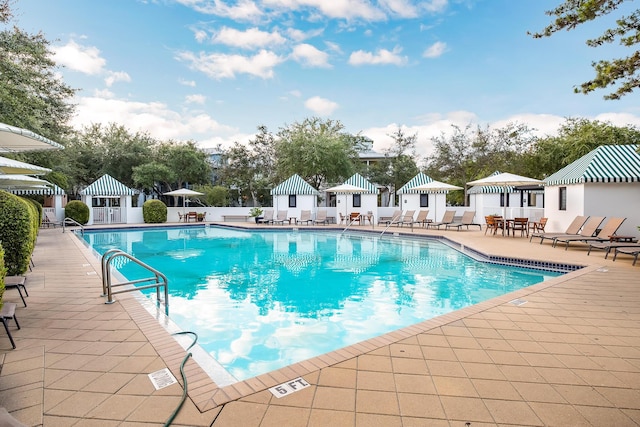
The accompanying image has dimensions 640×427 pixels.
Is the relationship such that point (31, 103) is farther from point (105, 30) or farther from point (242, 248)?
point (242, 248)

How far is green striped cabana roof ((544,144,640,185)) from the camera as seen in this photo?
11852 millimetres

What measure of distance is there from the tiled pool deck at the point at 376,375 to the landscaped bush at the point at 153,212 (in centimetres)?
2016

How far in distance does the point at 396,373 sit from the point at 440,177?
97.0ft

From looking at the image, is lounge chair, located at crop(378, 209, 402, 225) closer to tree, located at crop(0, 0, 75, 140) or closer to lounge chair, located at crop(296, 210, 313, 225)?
lounge chair, located at crop(296, 210, 313, 225)

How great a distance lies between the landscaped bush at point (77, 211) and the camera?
2131 centimetres

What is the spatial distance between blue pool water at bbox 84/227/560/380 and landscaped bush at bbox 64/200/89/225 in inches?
376

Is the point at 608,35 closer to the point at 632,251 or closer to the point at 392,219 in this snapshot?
the point at 632,251

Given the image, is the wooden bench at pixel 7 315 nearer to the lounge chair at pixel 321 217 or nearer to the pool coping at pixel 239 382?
the pool coping at pixel 239 382

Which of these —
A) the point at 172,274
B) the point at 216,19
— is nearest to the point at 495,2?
the point at 216,19

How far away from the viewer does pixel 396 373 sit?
2.95m

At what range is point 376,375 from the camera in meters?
2.93

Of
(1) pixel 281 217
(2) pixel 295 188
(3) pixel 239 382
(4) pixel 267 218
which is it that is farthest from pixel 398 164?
(3) pixel 239 382

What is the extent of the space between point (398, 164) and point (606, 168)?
20.0m

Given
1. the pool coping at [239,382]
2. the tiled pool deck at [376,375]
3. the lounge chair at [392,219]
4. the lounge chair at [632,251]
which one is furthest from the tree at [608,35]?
the lounge chair at [392,219]
